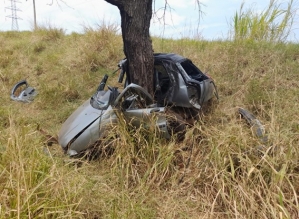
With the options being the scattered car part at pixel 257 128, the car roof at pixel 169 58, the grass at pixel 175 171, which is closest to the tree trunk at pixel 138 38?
the car roof at pixel 169 58

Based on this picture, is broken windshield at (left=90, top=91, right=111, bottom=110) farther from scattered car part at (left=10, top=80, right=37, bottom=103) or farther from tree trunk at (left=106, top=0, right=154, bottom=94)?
scattered car part at (left=10, top=80, right=37, bottom=103)

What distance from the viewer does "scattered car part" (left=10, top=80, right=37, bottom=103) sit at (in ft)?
16.5

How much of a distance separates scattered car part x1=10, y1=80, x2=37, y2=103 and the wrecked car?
220 centimetres

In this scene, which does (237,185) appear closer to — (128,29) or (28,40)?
(128,29)

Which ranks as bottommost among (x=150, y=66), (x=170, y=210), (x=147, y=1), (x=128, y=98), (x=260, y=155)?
(x=170, y=210)

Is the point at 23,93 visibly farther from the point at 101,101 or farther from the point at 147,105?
the point at 147,105

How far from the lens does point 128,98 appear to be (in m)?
2.80

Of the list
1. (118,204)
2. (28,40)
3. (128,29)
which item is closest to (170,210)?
(118,204)

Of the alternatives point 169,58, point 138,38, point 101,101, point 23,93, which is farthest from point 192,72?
point 23,93

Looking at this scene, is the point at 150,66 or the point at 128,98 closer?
the point at 128,98

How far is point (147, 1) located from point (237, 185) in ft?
6.82

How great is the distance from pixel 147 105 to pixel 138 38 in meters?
0.75

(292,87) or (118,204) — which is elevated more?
(292,87)

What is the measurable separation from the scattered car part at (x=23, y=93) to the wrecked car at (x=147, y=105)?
220cm
